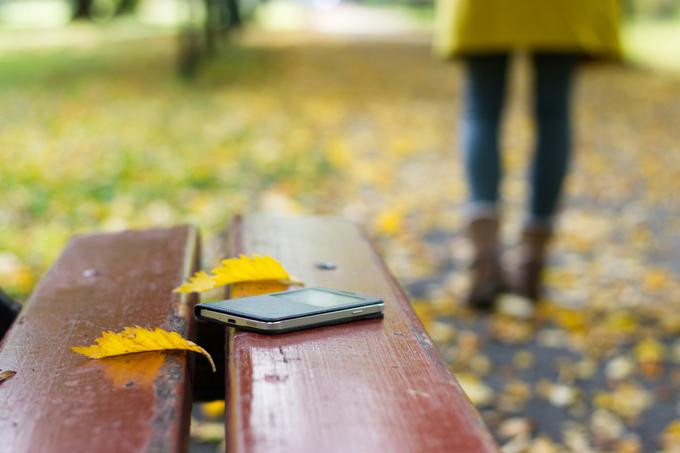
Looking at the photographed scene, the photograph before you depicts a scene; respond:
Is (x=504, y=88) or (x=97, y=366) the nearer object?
(x=97, y=366)

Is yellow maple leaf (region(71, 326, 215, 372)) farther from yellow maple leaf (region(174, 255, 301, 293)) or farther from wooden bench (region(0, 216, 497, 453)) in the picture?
yellow maple leaf (region(174, 255, 301, 293))

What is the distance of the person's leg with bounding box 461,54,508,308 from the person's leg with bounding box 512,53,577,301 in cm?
13

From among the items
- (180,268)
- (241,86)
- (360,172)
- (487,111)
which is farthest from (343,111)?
(180,268)

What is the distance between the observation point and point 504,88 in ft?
9.34

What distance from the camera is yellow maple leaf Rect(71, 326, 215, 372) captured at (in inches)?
38.1

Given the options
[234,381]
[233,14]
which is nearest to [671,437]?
[234,381]

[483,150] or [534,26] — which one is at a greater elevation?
[534,26]

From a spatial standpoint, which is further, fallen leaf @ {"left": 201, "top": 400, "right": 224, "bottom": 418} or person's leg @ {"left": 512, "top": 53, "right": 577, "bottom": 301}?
person's leg @ {"left": 512, "top": 53, "right": 577, "bottom": 301}

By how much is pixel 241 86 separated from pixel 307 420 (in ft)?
29.7

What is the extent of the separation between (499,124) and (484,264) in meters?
0.51

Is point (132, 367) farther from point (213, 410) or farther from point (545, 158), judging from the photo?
point (545, 158)

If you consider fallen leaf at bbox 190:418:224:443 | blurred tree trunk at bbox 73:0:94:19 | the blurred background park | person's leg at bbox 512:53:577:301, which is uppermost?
person's leg at bbox 512:53:577:301

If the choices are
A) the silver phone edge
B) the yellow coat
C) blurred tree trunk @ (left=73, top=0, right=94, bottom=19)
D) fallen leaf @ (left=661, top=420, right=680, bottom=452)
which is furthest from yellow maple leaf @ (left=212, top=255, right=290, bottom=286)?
blurred tree trunk @ (left=73, top=0, right=94, bottom=19)

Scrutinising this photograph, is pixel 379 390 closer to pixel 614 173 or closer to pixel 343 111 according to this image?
pixel 614 173
